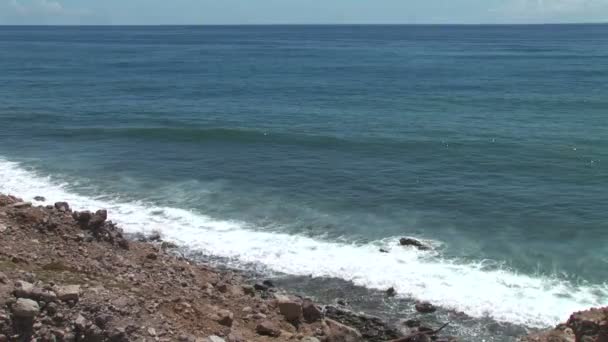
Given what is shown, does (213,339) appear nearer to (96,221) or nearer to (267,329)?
(267,329)

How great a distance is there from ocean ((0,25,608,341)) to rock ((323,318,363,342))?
14.3 ft

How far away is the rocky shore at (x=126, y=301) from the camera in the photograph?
16281 millimetres

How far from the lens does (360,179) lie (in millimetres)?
43750

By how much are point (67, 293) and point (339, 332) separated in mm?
8590

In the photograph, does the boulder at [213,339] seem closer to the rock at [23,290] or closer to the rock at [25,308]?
the rock at [25,308]

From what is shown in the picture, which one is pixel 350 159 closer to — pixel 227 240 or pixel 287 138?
pixel 287 138

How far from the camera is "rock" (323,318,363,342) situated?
69.5ft

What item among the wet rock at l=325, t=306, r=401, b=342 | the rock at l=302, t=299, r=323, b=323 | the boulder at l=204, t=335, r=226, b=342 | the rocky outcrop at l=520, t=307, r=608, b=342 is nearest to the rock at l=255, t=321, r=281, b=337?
the rock at l=302, t=299, r=323, b=323

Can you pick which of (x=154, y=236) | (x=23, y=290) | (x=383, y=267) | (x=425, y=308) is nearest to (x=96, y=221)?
(x=23, y=290)

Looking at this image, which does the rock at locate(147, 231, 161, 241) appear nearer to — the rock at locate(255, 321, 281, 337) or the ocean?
the ocean

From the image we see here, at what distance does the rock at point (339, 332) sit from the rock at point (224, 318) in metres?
3.09

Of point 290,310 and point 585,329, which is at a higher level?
point 585,329

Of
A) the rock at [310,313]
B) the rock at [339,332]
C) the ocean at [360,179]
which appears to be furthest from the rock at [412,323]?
the rock at [310,313]

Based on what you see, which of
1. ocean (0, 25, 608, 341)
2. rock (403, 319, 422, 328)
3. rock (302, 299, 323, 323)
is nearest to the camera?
rock (302, 299, 323, 323)
